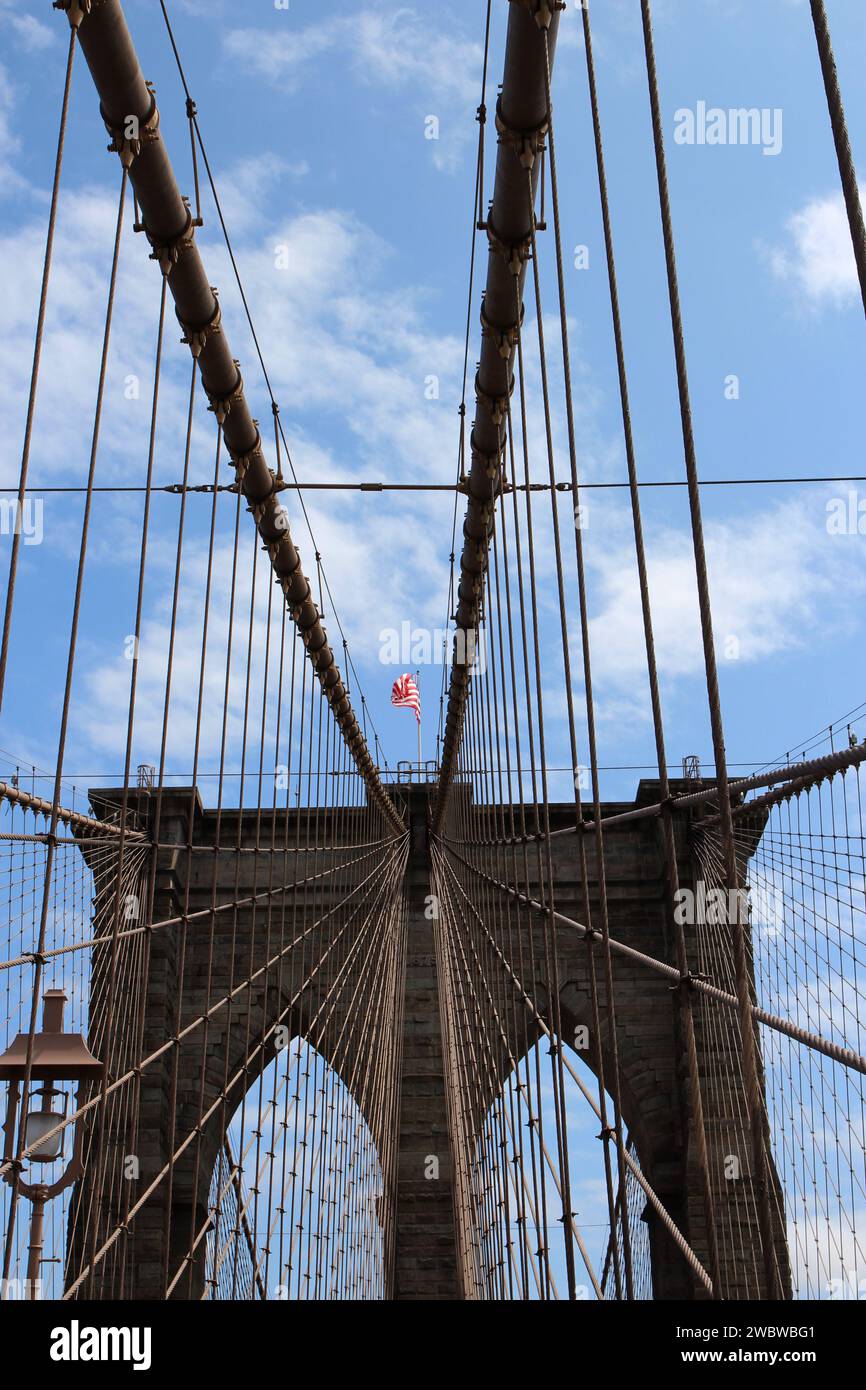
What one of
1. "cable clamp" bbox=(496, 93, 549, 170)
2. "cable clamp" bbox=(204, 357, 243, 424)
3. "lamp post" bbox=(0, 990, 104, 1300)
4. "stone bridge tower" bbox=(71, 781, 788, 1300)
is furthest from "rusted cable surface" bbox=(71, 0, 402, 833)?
"stone bridge tower" bbox=(71, 781, 788, 1300)

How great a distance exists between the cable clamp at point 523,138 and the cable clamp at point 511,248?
2.13 feet

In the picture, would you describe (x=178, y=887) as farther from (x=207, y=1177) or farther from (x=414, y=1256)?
(x=414, y=1256)

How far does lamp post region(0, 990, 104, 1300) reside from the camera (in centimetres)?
362

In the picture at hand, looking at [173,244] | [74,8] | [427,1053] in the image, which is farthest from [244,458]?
[427,1053]

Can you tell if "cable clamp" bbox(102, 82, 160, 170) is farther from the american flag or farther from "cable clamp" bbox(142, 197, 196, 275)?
the american flag

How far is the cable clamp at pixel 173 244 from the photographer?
4367 mm

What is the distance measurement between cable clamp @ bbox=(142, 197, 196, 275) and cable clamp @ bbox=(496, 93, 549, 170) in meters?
0.99

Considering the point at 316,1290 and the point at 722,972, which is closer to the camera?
the point at 316,1290

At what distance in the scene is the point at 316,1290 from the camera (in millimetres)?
8281

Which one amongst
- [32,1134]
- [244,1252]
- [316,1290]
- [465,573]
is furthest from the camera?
[244,1252]

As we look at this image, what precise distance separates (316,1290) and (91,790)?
689 centimetres

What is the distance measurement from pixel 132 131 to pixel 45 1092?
261 centimetres

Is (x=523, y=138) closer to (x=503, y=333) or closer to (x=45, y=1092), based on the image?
(x=503, y=333)

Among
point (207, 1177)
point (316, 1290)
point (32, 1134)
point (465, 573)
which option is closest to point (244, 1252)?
point (207, 1177)
